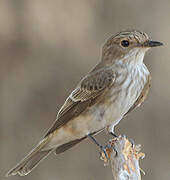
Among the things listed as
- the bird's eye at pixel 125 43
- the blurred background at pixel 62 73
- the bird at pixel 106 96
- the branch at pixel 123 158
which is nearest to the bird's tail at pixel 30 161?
the bird at pixel 106 96

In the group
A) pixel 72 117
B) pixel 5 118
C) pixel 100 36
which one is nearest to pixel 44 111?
pixel 5 118

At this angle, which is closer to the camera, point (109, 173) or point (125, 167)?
point (125, 167)

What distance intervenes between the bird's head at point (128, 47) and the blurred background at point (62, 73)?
1.95 metres

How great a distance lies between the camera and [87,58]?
1091 centimetres

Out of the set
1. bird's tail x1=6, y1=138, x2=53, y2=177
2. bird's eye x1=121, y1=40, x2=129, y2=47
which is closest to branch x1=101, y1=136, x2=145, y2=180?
bird's tail x1=6, y1=138, x2=53, y2=177

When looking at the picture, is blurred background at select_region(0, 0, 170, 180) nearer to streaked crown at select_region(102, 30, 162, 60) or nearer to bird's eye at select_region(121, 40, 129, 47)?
streaked crown at select_region(102, 30, 162, 60)

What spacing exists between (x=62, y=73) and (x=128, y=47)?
2203 mm

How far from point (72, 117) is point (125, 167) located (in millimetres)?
1471

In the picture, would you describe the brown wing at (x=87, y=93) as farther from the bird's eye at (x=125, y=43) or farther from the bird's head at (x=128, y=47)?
the bird's eye at (x=125, y=43)

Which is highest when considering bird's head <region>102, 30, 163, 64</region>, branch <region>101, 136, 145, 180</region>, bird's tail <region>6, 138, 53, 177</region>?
bird's head <region>102, 30, 163, 64</region>

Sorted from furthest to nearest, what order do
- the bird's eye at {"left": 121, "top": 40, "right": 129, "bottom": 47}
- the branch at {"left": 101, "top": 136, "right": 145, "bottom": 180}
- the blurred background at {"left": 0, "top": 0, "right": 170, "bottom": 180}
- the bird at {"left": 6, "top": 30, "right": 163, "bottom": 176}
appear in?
the blurred background at {"left": 0, "top": 0, "right": 170, "bottom": 180}
the bird's eye at {"left": 121, "top": 40, "right": 129, "bottom": 47}
the bird at {"left": 6, "top": 30, "right": 163, "bottom": 176}
the branch at {"left": 101, "top": 136, "right": 145, "bottom": 180}

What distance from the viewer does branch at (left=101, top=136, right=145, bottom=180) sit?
7.21 meters

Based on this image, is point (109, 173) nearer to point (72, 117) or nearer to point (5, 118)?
point (5, 118)

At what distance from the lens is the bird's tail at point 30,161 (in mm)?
8672
